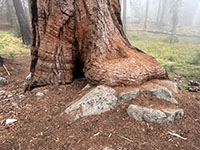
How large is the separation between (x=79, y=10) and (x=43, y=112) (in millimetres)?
1961

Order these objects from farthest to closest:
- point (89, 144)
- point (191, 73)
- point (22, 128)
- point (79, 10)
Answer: point (191, 73)
point (79, 10)
point (22, 128)
point (89, 144)

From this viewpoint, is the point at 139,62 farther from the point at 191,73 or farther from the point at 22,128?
the point at 191,73

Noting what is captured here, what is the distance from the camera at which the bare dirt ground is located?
70.4 inches

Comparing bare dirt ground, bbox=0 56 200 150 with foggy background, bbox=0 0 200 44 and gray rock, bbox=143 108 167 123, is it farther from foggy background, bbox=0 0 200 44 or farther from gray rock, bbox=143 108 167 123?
foggy background, bbox=0 0 200 44

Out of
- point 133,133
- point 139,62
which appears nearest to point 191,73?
point 139,62

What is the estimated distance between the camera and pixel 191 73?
6508mm

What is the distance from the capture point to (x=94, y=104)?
2281mm

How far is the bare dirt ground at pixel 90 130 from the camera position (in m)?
1.79

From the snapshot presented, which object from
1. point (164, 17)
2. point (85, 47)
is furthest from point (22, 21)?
point (164, 17)

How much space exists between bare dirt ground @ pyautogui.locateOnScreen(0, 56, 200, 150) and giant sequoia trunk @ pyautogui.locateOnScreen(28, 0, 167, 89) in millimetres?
564

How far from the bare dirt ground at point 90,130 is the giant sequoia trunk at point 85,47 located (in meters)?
0.56

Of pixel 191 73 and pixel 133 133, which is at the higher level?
pixel 133 133

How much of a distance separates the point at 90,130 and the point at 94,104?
0.40 meters

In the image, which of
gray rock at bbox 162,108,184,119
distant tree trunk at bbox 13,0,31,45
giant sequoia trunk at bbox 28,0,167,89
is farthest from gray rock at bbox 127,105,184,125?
distant tree trunk at bbox 13,0,31,45
